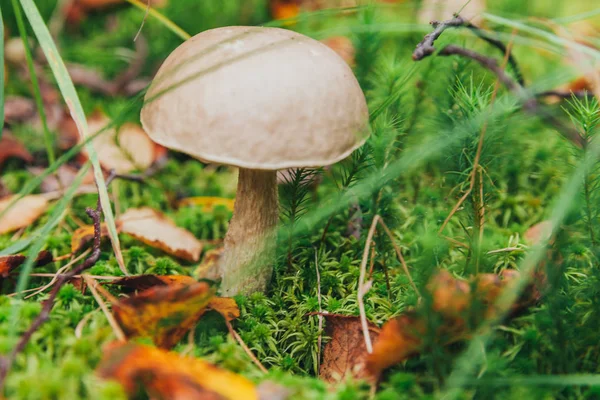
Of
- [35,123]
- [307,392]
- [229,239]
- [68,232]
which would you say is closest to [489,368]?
[307,392]

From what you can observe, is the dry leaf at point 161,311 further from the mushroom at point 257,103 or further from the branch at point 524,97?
the branch at point 524,97

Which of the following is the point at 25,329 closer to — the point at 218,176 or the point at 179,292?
the point at 179,292

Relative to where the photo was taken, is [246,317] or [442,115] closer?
[246,317]

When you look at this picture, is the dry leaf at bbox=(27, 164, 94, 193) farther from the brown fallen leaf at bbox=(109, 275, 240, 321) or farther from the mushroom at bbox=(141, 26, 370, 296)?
the mushroom at bbox=(141, 26, 370, 296)

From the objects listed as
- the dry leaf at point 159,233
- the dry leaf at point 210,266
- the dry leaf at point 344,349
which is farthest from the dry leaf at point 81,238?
the dry leaf at point 344,349

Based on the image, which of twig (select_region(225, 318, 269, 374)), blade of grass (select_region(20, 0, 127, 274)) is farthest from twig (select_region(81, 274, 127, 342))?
twig (select_region(225, 318, 269, 374))

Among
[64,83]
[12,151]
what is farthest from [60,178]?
[64,83]

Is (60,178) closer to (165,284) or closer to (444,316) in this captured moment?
(165,284)
